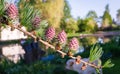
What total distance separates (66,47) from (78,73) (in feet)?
13.4

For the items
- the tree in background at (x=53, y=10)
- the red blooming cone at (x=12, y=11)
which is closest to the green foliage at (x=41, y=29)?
the red blooming cone at (x=12, y=11)

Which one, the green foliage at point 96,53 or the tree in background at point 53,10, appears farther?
the tree in background at point 53,10

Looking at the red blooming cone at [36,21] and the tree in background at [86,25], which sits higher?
the red blooming cone at [36,21]

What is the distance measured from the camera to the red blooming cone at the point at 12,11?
154 centimetres

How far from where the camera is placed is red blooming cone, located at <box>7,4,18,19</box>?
1.54 meters

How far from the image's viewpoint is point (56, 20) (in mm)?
30562

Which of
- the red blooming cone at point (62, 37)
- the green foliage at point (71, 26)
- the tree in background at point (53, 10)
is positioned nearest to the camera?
the red blooming cone at point (62, 37)

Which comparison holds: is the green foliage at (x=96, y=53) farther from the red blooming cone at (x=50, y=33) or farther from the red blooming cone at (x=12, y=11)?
the red blooming cone at (x=12, y=11)

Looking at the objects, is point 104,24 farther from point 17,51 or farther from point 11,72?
point 11,72

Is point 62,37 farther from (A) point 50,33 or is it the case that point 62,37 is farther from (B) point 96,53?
(B) point 96,53

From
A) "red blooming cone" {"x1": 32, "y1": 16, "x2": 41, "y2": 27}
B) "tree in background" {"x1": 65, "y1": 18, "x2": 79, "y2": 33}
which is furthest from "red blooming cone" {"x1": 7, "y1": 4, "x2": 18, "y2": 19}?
"tree in background" {"x1": 65, "y1": 18, "x2": 79, "y2": 33}

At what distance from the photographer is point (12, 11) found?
1544 mm

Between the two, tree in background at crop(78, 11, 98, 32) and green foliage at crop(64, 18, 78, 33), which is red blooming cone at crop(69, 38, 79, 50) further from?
tree in background at crop(78, 11, 98, 32)

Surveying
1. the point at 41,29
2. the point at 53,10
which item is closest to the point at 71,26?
the point at 53,10
